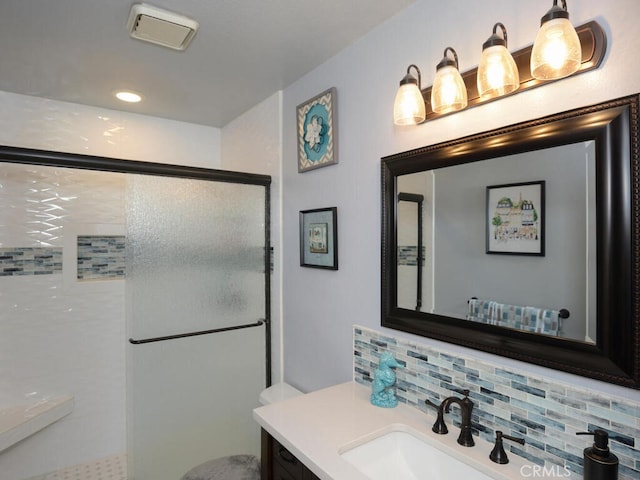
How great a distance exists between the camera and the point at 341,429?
1.30 m

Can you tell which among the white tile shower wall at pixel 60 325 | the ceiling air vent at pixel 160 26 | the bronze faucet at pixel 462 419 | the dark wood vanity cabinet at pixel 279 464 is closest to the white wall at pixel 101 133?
the white tile shower wall at pixel 60 325

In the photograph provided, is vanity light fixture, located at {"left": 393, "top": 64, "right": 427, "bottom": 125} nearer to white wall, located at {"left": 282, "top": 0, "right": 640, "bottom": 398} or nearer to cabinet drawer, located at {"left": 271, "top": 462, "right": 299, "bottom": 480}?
white wall, located at {"left": 282, "top": 0, "right": 640, "bottom": 398}

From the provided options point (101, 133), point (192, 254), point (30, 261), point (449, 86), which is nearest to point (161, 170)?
point (192, 254)

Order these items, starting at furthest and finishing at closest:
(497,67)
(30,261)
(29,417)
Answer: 1. (30,261)
2. (29,417)
3. (497,67)

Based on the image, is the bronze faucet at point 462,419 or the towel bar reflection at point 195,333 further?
the towel bar reflection at point 195,333

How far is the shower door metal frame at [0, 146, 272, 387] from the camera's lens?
1596 millimetres

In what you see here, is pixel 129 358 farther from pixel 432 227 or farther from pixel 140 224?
pixel 432 227

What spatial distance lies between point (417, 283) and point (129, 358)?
1.52 metres

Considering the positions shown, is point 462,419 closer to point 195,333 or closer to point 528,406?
point 528,406

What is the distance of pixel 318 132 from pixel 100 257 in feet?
5.66

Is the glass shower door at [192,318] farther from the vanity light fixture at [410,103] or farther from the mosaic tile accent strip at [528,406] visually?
the vanity light fixture at [410,103]

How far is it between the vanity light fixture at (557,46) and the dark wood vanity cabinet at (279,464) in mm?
1327

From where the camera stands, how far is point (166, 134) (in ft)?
9.39

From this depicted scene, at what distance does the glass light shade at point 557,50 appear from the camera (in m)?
0.92
